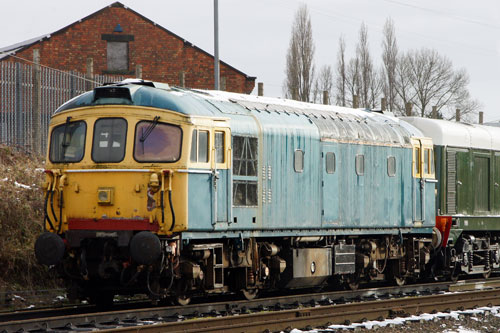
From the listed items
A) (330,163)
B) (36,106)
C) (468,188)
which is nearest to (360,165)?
(330,163)

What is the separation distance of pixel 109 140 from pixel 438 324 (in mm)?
6315

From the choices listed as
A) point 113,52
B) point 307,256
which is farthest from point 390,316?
point 113,52

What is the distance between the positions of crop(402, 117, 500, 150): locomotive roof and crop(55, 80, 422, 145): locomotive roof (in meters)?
1.09

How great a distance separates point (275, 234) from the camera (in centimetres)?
1684

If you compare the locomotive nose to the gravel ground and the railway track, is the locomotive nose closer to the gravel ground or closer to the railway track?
the railway track

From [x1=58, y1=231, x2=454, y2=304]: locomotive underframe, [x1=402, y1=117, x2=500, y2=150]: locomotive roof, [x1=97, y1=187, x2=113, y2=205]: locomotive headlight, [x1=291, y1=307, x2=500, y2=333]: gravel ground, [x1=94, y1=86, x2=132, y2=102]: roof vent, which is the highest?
[x1=94, y1=86, x2=132, y2=102]: roof vent

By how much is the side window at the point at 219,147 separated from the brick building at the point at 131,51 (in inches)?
894

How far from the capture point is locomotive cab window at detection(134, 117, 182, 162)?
1464 cm

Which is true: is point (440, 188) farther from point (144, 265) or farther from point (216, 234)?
point (144, 265)

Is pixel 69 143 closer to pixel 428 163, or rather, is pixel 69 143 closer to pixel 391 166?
pixel 391 166

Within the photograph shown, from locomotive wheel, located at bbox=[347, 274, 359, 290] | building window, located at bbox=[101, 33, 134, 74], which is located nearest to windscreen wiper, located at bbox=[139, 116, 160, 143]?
locomotive wheel, located at bbox=[347, 274, 359, 290]

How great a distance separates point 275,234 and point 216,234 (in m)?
1.87

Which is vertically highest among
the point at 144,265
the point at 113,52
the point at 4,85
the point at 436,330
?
the point at 113,52

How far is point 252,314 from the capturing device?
1434 centimetres
